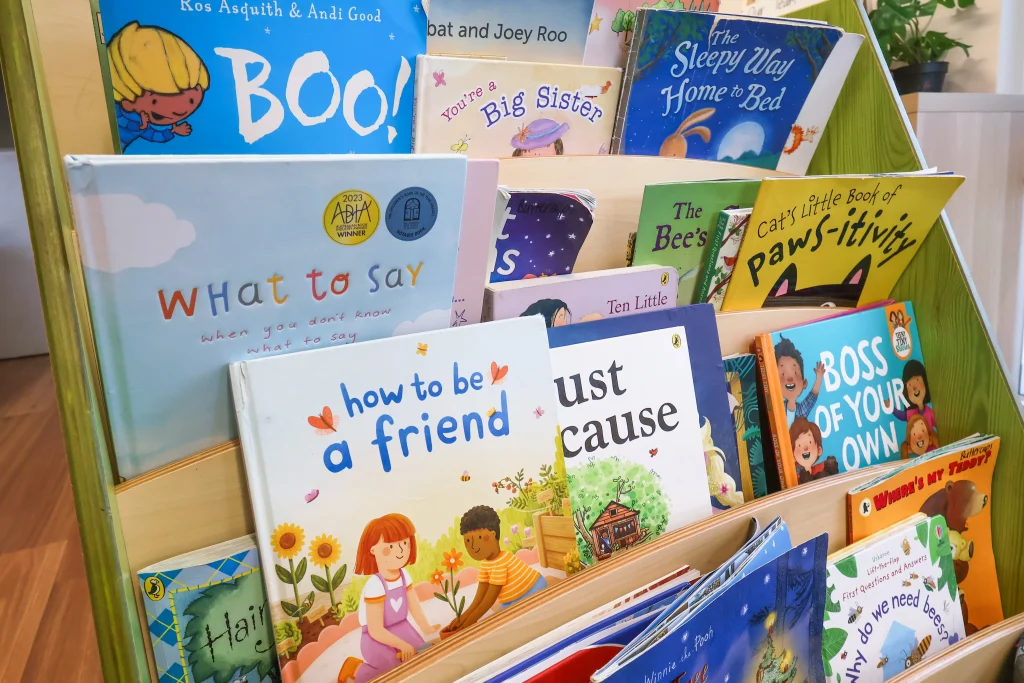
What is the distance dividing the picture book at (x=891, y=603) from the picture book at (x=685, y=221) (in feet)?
1.42

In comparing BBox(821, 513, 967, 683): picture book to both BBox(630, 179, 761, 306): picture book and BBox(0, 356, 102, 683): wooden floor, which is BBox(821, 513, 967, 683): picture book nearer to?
BBox(630, 179, 761, 306): picture book

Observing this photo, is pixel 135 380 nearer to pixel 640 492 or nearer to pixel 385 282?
pixel 385 282

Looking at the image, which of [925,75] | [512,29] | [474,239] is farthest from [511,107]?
[925,75]

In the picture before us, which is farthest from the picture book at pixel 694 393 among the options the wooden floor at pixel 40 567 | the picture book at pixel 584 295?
the wooden floor at pixel 40 567

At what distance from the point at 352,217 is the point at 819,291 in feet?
2.38

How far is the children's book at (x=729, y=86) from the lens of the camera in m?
0.79

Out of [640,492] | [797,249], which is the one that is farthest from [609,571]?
[797,249]

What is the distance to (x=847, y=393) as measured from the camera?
99cm

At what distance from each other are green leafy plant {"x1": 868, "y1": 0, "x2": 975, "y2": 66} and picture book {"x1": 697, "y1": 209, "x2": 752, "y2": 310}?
102 centimetres

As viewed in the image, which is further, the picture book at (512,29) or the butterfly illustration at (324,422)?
the picture book at (512,29)

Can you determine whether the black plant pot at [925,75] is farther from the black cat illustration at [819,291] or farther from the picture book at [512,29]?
the picture book at [512,29]

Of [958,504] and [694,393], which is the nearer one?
[694,393]

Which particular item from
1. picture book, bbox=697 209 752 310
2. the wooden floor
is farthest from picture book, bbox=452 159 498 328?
the wooden floor

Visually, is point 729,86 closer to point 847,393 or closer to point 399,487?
point 847,393
